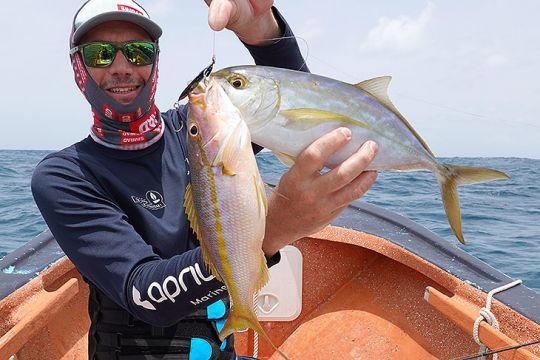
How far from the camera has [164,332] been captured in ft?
8.38

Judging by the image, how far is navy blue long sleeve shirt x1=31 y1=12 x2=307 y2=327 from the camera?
201 centimetres

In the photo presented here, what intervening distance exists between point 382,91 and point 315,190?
0.47 meters

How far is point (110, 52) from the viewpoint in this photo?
8.64 feet

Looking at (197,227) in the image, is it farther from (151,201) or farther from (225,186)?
(151,201)

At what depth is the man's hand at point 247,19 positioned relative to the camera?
1745 millimetres


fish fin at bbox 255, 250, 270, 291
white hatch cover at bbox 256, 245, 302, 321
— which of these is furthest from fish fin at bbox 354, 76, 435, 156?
white hatch cover at bbox 256, 245, 302, 321

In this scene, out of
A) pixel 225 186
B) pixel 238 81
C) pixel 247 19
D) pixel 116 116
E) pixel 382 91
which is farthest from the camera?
pixel 116 116

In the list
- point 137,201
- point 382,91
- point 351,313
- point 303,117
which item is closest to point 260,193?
point 303,117

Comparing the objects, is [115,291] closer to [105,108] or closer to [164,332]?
[164,332]

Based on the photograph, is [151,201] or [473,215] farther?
[473,215]

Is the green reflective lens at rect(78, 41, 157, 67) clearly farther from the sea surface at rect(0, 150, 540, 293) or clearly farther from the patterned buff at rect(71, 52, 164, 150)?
the sea surface at rect(0, 150, 540, 293)

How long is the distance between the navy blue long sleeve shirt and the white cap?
0.54 m

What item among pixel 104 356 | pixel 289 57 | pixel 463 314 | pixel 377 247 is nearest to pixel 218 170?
pixel 289 57

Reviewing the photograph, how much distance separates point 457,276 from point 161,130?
2.45 metres
